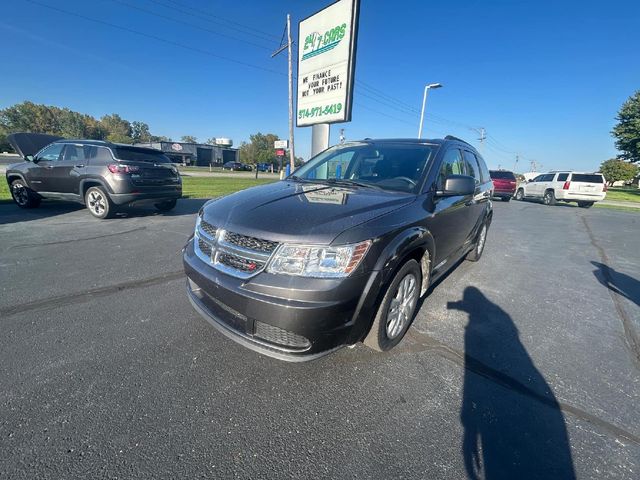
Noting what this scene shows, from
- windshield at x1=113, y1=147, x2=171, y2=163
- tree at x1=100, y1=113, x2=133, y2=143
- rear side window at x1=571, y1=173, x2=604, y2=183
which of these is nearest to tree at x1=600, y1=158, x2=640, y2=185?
rear side window at x1=571, y1=173, x2=604, y2=183

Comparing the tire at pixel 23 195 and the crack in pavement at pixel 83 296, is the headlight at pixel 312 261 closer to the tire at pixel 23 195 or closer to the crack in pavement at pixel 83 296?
the crack in pavement at pixel 83 296

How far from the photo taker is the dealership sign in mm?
9289

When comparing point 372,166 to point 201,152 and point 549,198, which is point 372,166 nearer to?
Answer: point 549,198

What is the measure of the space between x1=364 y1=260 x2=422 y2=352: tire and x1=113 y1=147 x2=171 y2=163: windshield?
6.97 m

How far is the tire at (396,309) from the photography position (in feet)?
7.39

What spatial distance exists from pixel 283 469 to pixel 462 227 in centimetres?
333

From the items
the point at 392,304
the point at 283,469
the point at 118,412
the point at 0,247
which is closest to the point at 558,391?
the point at 392,304

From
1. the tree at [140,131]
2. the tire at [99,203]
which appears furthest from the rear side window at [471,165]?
the tree at [140,131]

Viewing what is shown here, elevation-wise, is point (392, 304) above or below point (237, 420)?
above

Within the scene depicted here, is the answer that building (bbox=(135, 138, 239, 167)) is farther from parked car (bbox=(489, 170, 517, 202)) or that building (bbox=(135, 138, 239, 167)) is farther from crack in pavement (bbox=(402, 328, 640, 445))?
crack in pavement (bbox=(402, 328, 640, 445))

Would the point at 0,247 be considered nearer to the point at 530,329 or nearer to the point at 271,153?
the point at 530,329

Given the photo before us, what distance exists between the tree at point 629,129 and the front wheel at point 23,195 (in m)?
49.7

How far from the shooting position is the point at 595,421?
1.94m

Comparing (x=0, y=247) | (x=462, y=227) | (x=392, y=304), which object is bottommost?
(x=0, y=247)
